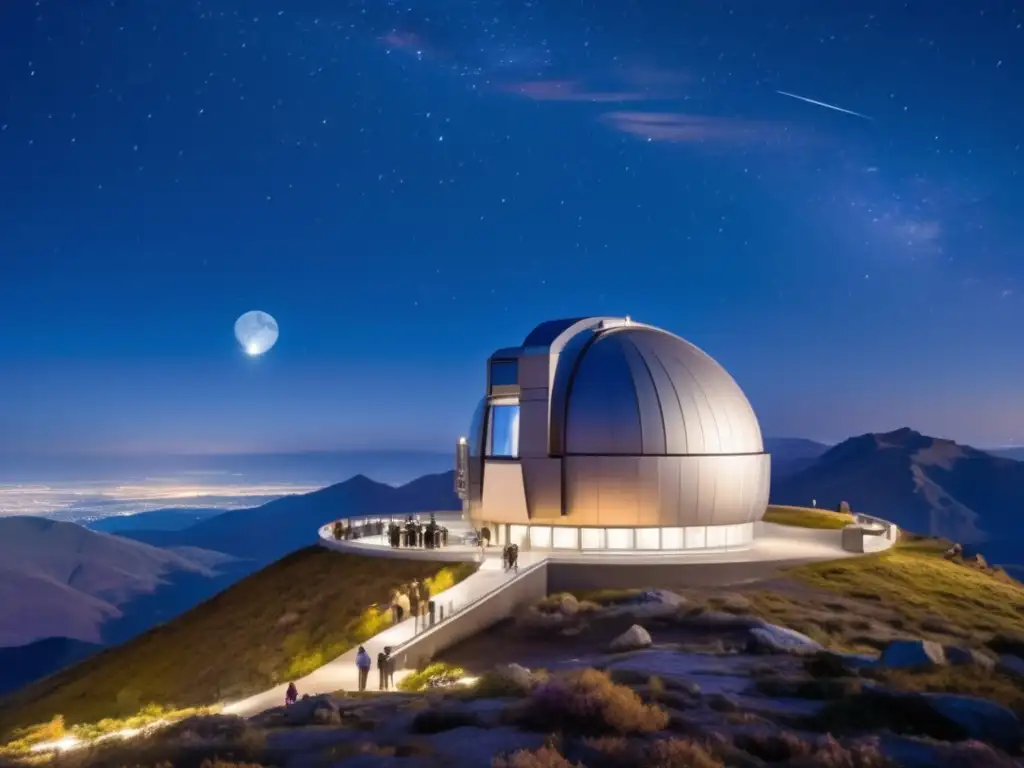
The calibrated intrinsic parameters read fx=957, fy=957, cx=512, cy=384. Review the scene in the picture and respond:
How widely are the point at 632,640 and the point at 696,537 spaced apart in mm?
16452

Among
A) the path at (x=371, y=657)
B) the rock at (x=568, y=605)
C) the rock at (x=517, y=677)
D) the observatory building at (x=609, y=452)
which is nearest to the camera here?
the rock at (x=517, y=677)

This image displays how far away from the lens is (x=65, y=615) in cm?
19138

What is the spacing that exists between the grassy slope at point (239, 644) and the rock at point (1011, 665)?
18.1 metres

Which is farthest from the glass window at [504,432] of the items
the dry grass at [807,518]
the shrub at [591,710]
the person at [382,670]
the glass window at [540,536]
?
the shrub at [591,710]

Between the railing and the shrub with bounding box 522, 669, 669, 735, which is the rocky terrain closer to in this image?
the shrub with bounding box 522, 669, 669, 735

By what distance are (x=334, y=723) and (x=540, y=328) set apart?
30600 mm

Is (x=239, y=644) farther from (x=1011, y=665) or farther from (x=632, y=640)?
(x=1011, y=665)

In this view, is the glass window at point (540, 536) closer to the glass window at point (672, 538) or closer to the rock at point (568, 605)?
the glass window at point (672, 538)

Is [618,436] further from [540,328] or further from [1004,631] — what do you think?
[1004,631]

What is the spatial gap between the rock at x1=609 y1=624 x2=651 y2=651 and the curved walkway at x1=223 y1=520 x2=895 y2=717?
5.83m

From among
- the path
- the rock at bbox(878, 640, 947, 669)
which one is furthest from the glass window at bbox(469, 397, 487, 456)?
the rock at bbox(878, 640, 947, 669)

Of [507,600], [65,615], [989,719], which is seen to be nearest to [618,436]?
[507,600]

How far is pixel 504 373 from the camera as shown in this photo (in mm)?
42906

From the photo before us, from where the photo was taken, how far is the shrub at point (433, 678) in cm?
2359
